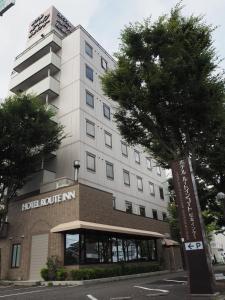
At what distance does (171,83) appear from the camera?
12758 mm

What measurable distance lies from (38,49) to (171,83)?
20718 millimetres

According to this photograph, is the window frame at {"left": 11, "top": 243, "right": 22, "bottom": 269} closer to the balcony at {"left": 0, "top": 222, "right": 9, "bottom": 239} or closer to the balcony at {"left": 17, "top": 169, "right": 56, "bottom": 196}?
the balcony at {"left": 0, "top": 222, "right": 9, "bottom": 239}

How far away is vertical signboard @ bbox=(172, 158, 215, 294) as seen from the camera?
9609 mm

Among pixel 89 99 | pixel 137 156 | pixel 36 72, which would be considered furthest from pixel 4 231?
pixel 137 156

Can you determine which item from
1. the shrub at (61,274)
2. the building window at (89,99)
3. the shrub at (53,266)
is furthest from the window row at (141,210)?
the building window at (89,99)

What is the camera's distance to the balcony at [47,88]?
26656 mm

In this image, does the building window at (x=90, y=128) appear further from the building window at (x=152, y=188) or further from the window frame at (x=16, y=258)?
the building window at (x=152, y=188)

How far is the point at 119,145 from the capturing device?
97.8ft

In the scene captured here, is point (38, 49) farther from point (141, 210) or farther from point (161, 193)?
point (161, 193)

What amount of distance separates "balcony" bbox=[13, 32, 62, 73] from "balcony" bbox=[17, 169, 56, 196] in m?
13.1

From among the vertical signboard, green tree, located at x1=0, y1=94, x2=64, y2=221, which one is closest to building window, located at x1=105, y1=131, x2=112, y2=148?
green tree, located at x1=0, y1=94, x2=64, y2=221

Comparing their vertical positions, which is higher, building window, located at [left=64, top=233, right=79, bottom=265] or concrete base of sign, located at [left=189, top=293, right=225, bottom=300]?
building window, located at [left=64, top=233, right=79, bottom=265]

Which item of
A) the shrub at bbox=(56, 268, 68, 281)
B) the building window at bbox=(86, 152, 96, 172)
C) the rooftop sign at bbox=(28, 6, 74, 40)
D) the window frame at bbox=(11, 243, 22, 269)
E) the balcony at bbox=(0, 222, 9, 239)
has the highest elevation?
the rooftop sign at bbox=(28, 6, 74, 40)

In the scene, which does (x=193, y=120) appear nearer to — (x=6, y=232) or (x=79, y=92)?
(x=79, y=92)
